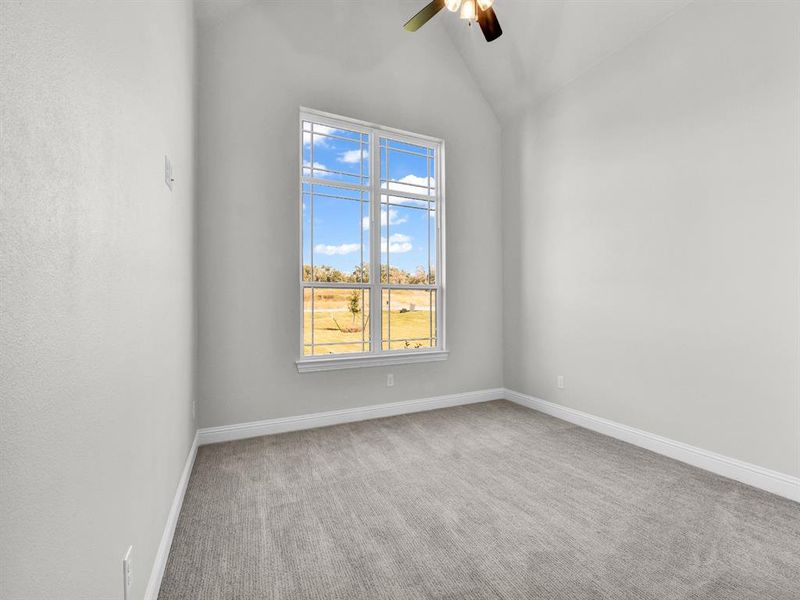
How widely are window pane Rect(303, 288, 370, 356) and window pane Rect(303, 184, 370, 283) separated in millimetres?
134

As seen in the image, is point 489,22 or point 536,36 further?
point 536,36

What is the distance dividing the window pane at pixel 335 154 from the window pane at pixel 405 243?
1.28 feet

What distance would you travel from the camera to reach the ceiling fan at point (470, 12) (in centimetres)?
241

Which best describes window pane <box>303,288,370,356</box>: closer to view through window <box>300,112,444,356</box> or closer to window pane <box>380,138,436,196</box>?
view through window <box>300,112,444,356</box>

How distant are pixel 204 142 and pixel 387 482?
2815 millimetres

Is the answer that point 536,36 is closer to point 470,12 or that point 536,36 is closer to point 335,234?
point 470,12

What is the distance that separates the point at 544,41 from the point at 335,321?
10.2 feet

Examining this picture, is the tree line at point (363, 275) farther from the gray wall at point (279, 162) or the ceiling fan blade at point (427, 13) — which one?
the ceiling fan blade at point (427, 13)

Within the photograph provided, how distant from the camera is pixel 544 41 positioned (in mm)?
3566

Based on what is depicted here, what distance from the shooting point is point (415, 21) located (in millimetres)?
2682

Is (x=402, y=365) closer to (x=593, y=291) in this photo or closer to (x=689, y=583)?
(x=593, y=291)

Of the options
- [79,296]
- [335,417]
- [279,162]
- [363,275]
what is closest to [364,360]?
[335,417]

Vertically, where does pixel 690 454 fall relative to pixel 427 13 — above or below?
below

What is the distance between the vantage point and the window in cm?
357
